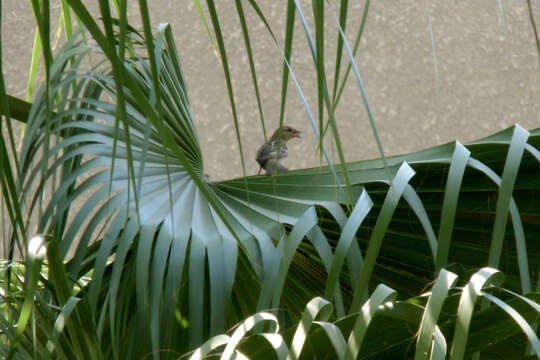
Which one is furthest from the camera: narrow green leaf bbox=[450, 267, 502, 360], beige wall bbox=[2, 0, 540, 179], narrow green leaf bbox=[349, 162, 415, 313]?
beige wall bbox=[2, 0, 540, 179]

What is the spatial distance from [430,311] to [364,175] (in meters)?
0.58

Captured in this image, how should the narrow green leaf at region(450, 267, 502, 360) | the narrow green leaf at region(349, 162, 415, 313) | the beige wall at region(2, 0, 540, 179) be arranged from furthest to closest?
1. the beige wall at region(2, 0, 540, 179)
2. the narrow green leaf at region(349, 162, 415, 313)
3. the narrow green leaf at region(450, 267, 502, 360)

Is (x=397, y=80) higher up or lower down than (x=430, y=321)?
higher up

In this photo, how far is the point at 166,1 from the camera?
296 cm

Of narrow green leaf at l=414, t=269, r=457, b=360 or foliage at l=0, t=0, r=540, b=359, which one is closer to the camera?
narrow green leaf at l=414, t=269, r=457, b=360

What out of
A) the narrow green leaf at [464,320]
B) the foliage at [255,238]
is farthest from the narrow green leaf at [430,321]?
the foliage at [255,238]

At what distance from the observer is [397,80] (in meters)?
2.86

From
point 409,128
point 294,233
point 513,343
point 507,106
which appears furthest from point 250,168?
point 513,343

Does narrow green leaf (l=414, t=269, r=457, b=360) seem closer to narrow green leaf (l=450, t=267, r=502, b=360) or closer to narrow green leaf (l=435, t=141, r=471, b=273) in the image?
narrow green leaf (l=450, t=267, r=502, b=360)

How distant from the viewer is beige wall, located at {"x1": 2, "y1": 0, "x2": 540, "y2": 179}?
9.30ft

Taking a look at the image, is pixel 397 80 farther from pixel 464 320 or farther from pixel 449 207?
pixel 464 320

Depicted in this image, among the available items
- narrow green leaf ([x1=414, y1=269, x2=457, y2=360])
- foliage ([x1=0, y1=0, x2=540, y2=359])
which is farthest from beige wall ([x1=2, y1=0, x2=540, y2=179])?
narrow green leaf ([x1=414, y1=269, x2=457, y2=360])

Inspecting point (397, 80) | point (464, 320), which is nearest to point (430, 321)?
point (464, 320)

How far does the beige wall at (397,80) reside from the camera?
9.30 ft
